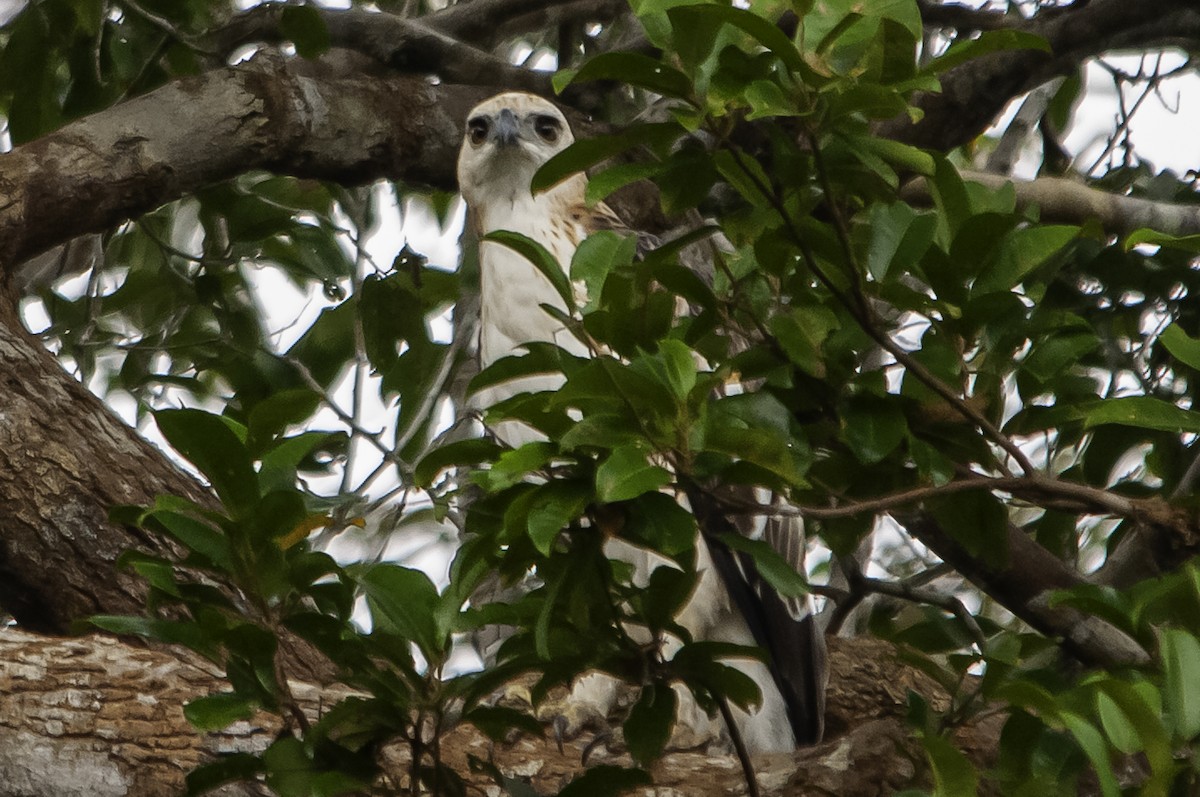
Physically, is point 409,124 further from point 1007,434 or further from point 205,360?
point 1007,434

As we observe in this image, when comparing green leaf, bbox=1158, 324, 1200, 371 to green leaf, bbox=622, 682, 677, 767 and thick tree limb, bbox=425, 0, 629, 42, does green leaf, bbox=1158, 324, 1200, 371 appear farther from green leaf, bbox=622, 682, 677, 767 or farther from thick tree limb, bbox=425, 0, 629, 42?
thick tree limb, bbox=425, 0, 629, 42

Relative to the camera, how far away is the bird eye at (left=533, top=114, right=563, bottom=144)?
14.2 feet

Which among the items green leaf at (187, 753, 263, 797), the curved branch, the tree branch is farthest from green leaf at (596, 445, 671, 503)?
the curved branch

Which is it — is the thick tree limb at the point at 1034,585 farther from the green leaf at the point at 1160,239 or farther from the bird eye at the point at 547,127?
the bird eye at the point at 547,127

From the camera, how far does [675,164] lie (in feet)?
6.53

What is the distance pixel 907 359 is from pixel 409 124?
8.19 ft

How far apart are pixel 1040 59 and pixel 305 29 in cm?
200

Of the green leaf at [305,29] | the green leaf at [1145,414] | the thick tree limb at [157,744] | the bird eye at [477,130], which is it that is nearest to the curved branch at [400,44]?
the bird eye at [477,130]

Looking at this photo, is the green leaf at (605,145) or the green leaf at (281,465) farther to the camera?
the green leaf at (281,465)

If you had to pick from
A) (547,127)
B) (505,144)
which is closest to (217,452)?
(505,144)

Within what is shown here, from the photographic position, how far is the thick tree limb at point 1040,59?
13.0 feet

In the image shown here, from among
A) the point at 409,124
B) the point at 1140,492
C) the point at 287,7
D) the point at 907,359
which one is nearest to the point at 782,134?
the point at 907,359

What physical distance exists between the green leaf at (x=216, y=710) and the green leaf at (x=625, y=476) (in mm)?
655

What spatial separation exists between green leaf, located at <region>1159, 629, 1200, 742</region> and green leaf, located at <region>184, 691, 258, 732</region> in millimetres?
1215
